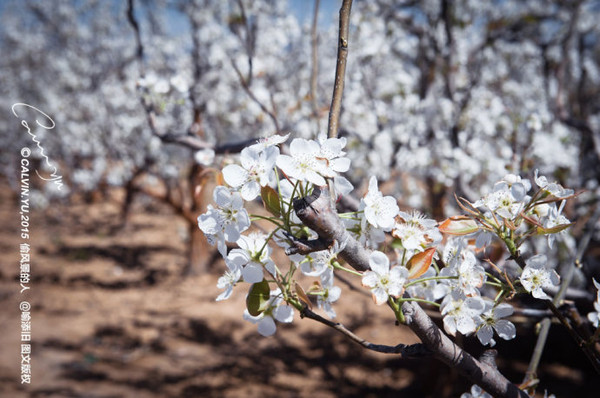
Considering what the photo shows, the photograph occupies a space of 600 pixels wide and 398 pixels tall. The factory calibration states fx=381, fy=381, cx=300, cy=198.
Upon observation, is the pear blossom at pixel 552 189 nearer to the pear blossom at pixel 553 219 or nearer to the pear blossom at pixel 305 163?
the pear blossom at pixel 553 219

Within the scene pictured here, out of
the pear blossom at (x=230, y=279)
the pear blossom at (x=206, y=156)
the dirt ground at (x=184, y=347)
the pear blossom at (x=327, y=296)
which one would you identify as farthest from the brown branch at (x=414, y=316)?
the dirt ground at (x=184, y=347)

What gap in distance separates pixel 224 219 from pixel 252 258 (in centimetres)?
10

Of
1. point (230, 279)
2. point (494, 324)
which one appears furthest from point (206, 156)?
point (494, 324)

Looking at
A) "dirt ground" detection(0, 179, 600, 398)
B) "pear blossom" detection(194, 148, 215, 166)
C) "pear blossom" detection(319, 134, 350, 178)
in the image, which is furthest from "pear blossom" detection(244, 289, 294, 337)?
"dirt ground" detection(0, 179, 600, 398)

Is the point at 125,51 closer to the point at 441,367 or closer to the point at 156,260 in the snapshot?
the point at 156,260

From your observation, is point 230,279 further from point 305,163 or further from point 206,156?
point 206,156

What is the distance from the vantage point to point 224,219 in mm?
744

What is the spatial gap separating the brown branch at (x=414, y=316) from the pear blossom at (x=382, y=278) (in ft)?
0.11

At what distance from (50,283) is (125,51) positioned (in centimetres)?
631

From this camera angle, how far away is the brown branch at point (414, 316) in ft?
2.15

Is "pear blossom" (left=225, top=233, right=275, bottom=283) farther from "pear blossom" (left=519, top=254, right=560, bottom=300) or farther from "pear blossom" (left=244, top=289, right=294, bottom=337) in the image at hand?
"pear blossom" (left=519, top=254, right=560, bottom=300)

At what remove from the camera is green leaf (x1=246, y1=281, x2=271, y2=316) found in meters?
0.77

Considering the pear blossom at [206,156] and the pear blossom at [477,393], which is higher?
the pear blossom at [206,156]

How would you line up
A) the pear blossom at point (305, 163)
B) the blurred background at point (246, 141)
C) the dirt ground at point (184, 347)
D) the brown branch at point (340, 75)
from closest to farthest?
1. the pear blossom at point (305, 163)
2. the brown branch at point (340, 75)
3. the blurred background at point (246, 141)
4. the dirt ground at point (184, 347)
